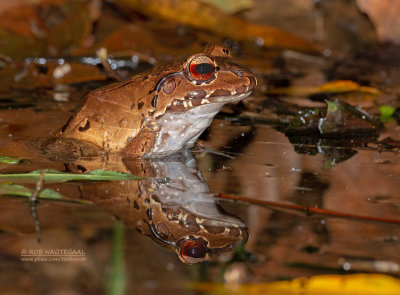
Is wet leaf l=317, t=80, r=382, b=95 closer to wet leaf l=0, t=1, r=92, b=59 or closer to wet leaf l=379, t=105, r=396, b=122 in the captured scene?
wet leaf l=379, t=105, r=396, b=122

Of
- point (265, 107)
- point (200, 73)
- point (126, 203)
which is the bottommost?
point (265, 107)

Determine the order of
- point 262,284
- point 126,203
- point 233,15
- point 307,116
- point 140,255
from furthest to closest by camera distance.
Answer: point 233,15 → point 307,116 → point 126,203 → point 140,255 → point 262,284

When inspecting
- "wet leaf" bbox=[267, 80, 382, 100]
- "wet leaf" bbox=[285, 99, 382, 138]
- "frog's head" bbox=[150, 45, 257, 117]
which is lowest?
"wet leaf" bbox=[267, 80, 382, 100]

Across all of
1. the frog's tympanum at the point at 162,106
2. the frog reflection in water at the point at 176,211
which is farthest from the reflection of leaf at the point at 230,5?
the frog reflection in water at the point at 176,211

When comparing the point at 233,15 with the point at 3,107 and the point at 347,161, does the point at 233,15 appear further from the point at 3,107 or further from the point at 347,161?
the point at 347,161

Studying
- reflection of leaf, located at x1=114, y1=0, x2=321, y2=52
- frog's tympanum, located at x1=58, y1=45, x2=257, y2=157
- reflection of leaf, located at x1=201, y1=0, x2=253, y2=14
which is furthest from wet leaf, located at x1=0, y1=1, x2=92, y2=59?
frog's tympanum, located at x1=58, y1=45, x2=257, y2=157

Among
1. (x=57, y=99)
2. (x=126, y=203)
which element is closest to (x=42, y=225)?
(x=126, y=203)
